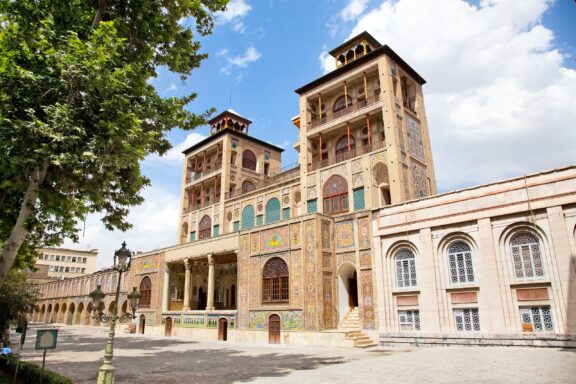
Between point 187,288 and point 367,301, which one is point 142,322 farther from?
point 367,301

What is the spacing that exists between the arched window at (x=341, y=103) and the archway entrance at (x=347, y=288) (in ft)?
40.0

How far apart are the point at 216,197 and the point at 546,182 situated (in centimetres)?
2789

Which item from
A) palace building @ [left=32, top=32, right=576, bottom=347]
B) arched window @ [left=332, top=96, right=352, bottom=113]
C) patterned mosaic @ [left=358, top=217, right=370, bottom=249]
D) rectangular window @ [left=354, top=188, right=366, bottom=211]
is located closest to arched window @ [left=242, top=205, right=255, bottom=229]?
palace building @ [left=32, top=32, right=576, bottom=347]

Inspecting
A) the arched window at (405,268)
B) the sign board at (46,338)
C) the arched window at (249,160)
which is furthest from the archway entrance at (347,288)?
the arched window at (249,160)

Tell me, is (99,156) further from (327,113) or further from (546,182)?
(327,113)

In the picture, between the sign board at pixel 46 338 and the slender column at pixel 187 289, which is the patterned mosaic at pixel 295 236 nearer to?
the slender column at pixel 187 289

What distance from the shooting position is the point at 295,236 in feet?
79.0

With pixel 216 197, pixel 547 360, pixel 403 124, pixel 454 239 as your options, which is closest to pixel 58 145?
pixel 547 360

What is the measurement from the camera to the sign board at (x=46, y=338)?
9.62 m

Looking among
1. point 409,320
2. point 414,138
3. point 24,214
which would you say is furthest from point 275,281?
point 24,214

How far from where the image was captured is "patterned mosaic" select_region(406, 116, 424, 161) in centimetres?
2669

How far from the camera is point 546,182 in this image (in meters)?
17.0

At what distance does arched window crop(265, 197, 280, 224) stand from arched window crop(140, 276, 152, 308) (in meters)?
12.6

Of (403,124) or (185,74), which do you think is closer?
(185,74)
